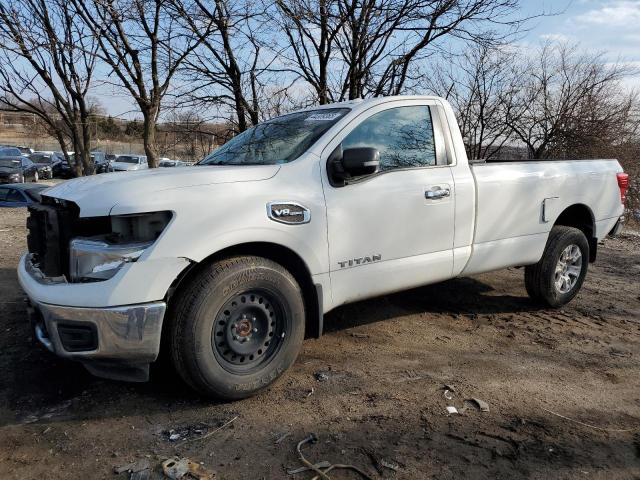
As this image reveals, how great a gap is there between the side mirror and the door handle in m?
0.70

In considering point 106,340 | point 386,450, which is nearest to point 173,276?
point 106,340

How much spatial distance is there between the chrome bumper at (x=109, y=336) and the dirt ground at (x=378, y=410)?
36 cm

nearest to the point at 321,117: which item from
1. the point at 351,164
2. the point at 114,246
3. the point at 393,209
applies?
the point at 351,164

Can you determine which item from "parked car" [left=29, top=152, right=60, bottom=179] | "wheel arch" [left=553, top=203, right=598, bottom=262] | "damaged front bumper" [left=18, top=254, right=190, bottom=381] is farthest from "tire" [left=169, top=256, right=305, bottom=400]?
"parked car" [left=29, top=152, right=60, bottom=179]

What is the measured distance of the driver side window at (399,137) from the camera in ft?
11.9

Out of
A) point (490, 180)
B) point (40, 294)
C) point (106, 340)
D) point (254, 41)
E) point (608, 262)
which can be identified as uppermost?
point (254, 41)

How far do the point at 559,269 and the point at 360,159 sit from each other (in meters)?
2.86

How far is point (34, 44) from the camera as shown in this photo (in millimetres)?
10156

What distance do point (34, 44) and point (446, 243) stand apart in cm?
1011

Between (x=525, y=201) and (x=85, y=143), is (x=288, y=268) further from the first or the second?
(x=85, y=143)

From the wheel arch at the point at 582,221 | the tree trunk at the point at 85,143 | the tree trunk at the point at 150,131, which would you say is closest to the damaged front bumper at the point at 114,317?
the wheel arch at the point at 582,221

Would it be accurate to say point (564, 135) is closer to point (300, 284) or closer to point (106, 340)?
point (300, 284)

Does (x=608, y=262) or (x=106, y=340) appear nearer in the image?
(x=106, y=340)

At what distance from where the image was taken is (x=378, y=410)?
2.96 metres
